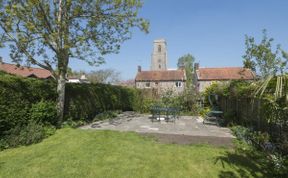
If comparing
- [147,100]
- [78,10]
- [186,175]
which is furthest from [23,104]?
[147,100]

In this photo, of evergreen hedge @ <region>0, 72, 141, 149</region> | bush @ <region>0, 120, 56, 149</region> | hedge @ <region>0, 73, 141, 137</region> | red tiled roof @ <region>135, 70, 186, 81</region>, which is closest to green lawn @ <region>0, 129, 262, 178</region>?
bush @ <region>0, 120, 56, 149</region>

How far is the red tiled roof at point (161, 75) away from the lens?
41688 millimetres

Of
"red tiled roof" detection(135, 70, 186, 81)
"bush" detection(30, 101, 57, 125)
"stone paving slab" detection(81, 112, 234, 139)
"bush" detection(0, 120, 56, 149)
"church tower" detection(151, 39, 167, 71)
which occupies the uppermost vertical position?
"church tower" detection(151, 39, 167, 71)

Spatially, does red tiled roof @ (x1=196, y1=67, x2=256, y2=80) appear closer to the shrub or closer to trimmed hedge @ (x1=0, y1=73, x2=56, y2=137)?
trimmed hedge @ (x1=0, y1=73, x2=56, y2=137)

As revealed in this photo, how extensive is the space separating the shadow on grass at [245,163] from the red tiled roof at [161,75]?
35484mm

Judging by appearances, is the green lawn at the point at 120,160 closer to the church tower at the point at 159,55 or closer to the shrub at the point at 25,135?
the shrub at the point at 25,135

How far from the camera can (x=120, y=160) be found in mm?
5512

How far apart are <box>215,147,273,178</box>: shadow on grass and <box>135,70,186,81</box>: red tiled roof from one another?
35484 millimetres

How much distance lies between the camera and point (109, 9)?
32.6ft

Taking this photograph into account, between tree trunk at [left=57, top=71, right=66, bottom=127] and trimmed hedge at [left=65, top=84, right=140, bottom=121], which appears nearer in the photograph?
tree trunk at [left=57, top=71, right=66, bottom=127]

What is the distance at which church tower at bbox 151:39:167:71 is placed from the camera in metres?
58.9

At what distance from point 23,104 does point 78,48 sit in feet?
11.0

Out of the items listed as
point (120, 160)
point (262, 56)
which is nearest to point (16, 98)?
point (120, 160)

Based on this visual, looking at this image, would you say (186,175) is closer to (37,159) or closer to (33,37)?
(37,159)
